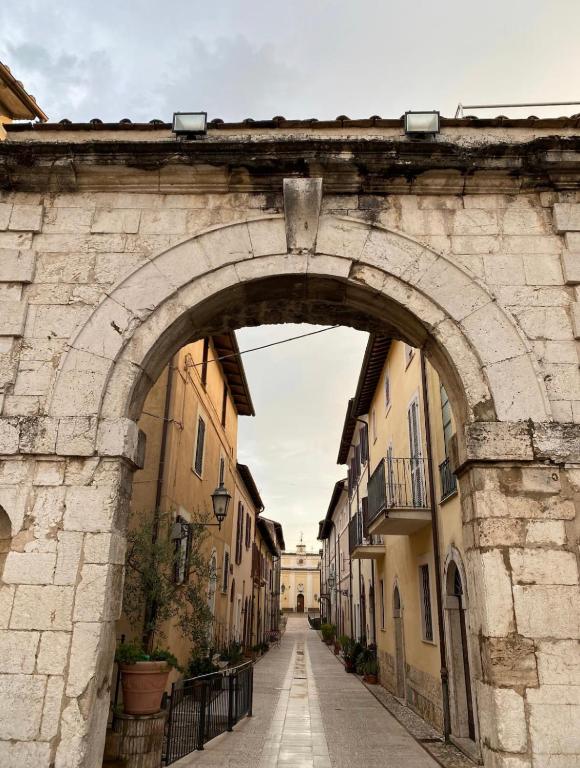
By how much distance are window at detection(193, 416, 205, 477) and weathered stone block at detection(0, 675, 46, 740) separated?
797 cm

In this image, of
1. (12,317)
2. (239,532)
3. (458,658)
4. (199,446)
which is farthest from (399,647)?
(12,317)

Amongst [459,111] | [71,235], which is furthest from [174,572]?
[459,111]

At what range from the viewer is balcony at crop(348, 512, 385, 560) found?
14914 millimetres

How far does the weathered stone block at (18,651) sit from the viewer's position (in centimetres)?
422

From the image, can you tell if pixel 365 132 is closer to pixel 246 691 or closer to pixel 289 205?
pixel 289 205

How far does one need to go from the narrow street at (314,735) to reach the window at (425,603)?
1.58 meters

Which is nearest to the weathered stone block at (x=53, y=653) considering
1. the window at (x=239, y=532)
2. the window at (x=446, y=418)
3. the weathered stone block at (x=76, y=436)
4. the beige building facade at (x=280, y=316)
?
the beige building facade at (x=280, y=316)

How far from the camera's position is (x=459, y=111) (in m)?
6.80

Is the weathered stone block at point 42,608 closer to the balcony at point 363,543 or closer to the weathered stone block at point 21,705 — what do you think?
the weathered stone block at point 21,705

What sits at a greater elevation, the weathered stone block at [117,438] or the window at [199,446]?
the window at [199,446]

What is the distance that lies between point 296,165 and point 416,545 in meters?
8.12

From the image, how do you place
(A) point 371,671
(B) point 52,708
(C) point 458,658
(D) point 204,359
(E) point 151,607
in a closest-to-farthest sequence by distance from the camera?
(B) point 52,708
(E) point 151,607
(C) point 458,658
(D) point 204,359
(A) point 371,671

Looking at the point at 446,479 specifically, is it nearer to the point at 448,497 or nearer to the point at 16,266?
the point at 448,497

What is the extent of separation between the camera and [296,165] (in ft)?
18.2
